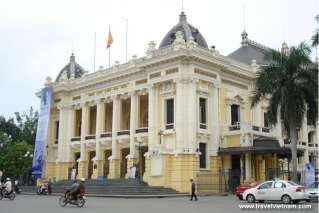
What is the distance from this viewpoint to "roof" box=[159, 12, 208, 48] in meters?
43.8

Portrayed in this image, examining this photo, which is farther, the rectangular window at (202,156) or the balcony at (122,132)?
the balcony at (122,132)

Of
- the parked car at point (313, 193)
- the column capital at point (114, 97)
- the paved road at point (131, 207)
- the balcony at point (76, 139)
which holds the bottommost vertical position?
the paved road at point (131, 207)

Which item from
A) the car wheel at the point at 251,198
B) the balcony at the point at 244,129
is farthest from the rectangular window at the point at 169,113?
the car wheel at the point at 251,198

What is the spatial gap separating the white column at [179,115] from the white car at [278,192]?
41.2ft

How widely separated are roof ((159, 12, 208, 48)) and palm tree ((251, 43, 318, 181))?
1280 centimetres

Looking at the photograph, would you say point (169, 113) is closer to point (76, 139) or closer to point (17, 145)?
point (76, 139)

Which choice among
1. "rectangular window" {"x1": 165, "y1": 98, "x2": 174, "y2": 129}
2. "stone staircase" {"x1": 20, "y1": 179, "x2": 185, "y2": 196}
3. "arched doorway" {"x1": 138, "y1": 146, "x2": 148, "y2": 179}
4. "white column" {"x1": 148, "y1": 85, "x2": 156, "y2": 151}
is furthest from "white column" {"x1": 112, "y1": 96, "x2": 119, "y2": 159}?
"rectangular window" {"x1": 165, "y1": 98, "x2": 174, "y2": 129}

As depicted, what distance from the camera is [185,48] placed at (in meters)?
37.9

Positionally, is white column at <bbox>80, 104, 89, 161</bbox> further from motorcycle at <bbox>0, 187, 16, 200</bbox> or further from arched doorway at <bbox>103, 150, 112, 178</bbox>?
motorcycle at <bbox>0, 187, 16, 200</bbox>

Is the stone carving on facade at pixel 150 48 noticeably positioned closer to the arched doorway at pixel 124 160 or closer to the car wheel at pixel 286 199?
the arched doorway at pixel 124 160

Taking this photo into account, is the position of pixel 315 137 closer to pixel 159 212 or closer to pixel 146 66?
pixel 146 66

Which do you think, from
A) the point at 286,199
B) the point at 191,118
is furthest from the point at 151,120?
the point at 286,199

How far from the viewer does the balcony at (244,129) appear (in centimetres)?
3891

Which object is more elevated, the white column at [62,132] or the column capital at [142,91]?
the column capital at [142,91]
